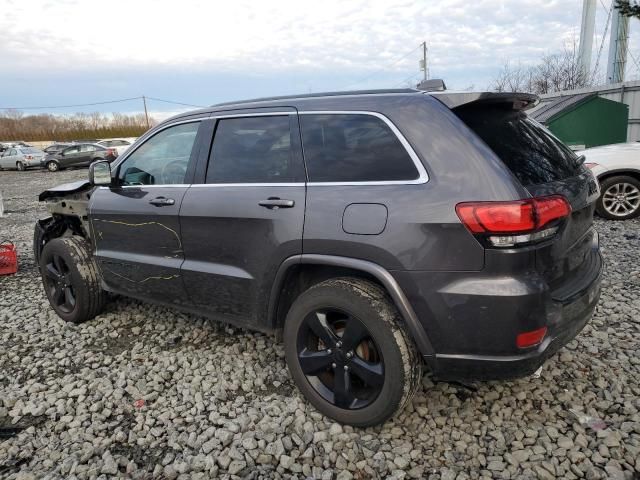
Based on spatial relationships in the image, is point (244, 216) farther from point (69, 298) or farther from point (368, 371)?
point (69, 298)

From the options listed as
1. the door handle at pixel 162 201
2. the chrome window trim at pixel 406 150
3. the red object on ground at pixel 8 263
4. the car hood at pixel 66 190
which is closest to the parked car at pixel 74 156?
the red object on ground at pixel 8 263

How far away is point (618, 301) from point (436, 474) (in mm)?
2711

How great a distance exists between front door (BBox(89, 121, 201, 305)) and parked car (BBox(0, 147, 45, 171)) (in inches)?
1099

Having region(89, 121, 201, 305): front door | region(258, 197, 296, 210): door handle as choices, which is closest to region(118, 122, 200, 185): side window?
region(89, 121, 201, 305): front door

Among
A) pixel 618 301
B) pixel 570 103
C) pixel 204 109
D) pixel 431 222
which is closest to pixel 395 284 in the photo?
pixel 431 222

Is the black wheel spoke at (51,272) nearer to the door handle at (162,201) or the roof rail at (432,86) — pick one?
the door handle at (162,201)

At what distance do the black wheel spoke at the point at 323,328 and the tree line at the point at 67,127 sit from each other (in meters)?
56.7

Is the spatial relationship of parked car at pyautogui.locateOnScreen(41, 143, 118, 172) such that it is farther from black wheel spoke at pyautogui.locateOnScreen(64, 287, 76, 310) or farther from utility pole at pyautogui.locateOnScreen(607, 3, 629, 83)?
utility pole at pyautogui.locateOnScreen(607, 3, 629, 83)

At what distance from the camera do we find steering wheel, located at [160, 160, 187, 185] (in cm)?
322

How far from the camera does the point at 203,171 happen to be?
308cm

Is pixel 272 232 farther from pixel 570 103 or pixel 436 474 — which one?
pixel 570 103

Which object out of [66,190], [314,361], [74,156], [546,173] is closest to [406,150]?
[546,173]

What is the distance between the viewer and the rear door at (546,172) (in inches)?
84.8

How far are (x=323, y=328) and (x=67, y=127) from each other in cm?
7097
